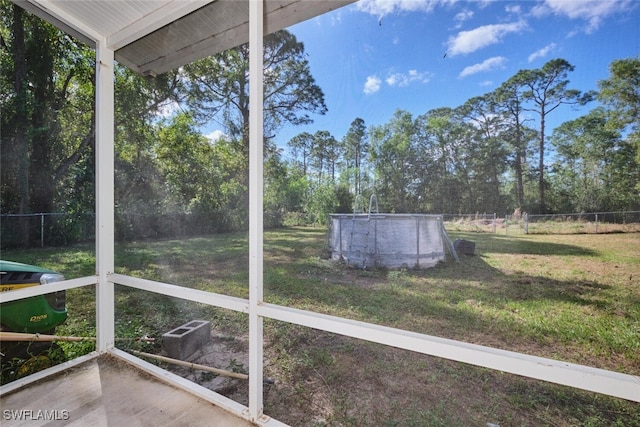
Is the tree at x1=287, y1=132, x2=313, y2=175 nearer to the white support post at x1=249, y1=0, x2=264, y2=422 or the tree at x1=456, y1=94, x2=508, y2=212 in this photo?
the white support post at x1=249, y1=0, x2=264, y2=422

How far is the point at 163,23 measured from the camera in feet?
5.76

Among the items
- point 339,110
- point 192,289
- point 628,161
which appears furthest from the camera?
point 192,289

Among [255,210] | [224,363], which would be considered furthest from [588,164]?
[224,363]

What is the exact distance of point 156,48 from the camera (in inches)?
74.9

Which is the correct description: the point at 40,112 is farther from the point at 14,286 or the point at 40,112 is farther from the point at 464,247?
the point at 464,247

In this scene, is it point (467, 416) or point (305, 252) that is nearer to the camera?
point (467, 416)

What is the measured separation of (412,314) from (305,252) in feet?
1.94

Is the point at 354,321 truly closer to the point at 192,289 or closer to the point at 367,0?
the point at 192,289

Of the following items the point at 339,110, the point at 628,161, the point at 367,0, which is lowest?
the point at 628,161

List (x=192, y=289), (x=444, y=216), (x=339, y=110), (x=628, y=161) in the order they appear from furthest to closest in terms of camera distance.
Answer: (x=192, y=289) < (x=339, y=110) < (x=444, y=216) < (x=628, y=161)

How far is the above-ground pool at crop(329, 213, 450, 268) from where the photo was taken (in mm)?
1204

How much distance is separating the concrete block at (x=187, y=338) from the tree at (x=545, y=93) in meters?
1.84

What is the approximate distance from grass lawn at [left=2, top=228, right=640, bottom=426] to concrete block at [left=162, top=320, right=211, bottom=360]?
8cm

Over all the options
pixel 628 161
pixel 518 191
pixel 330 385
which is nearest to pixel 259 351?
pixel 330 385
